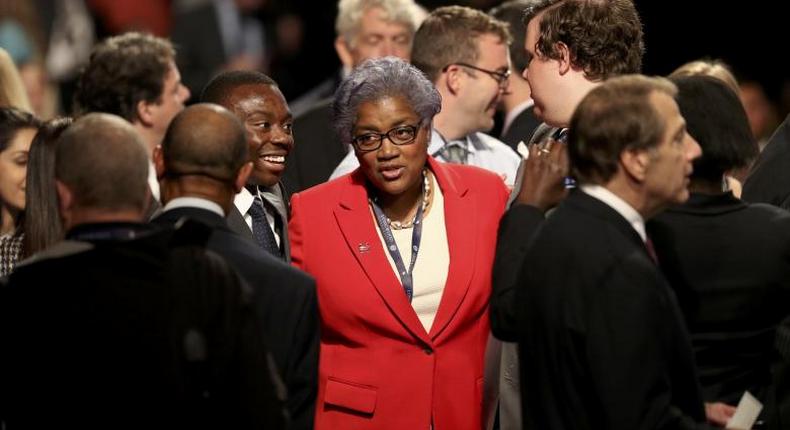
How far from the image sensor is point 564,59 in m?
4.29

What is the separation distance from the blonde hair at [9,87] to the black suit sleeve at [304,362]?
9.42ft

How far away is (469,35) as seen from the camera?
6.03 m

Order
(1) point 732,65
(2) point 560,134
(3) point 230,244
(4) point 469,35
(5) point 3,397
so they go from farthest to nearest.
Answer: (1) point 732,65, (4) point 469,35, (2) point 560,134, (3) point 230,244, (5) point 3,397

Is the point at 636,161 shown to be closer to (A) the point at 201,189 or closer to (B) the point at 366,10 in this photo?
(A) the point at 201,189

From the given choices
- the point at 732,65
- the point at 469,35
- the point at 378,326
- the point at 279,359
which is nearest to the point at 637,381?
the point at 279,359

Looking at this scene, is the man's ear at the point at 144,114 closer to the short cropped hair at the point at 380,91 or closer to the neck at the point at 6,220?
the neck at the point at 6,220

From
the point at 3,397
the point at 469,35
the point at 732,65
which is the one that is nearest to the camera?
the point at 3,397

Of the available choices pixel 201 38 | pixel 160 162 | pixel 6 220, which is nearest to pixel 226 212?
pixel 160 162

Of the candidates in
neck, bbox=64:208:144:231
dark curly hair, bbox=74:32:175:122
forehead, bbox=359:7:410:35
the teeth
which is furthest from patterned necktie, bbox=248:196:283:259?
forehead, bbox=359:7:410:35

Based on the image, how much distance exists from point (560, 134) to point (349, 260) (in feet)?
2.39

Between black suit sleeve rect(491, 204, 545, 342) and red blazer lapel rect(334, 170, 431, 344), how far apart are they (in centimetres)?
53

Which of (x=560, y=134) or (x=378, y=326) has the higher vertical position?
(x=560, y=134)

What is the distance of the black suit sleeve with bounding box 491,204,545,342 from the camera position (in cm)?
385

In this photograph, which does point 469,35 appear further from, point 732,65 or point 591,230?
point 732,65
